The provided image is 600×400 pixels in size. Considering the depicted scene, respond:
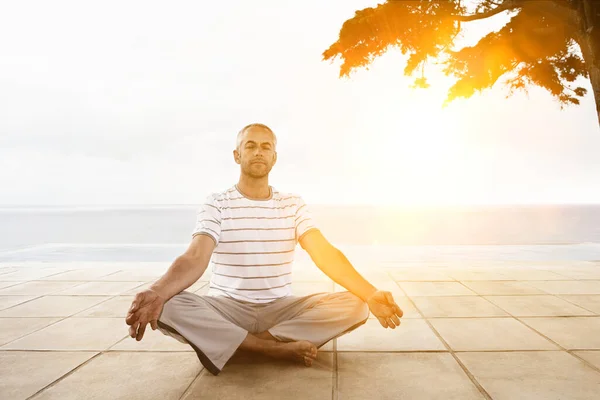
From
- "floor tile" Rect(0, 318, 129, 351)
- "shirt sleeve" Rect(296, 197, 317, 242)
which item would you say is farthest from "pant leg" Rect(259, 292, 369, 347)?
"floor tile" Rect(0, 318, 129, 351)

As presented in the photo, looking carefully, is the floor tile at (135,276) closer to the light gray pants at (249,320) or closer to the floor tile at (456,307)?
the light gray pants at (249,320)

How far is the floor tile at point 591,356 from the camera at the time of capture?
106 inches

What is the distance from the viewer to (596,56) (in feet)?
17.0

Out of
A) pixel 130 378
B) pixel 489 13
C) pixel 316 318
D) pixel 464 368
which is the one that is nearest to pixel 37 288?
pixel 130 378

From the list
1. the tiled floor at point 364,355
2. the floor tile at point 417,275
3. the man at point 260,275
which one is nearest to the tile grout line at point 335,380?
the tiled floor at point 364,355

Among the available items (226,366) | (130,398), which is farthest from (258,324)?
(130,398)

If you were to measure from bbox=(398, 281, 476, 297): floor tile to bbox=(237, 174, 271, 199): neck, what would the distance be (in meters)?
2.48

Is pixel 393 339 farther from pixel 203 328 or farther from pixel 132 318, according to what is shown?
pixel 132 318

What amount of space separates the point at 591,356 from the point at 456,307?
1331 millimetres

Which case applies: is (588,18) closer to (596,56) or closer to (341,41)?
(596,56)

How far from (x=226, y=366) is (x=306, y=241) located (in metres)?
0.92

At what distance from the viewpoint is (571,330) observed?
3348 millimetres

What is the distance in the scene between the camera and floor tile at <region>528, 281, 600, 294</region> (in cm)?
475

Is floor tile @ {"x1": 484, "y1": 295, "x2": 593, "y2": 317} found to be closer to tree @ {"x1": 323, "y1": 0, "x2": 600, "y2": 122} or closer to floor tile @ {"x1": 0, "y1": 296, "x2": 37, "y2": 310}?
tree @ {"x1": 323, "y1": 0, "x2": 600, "y2": 122}
